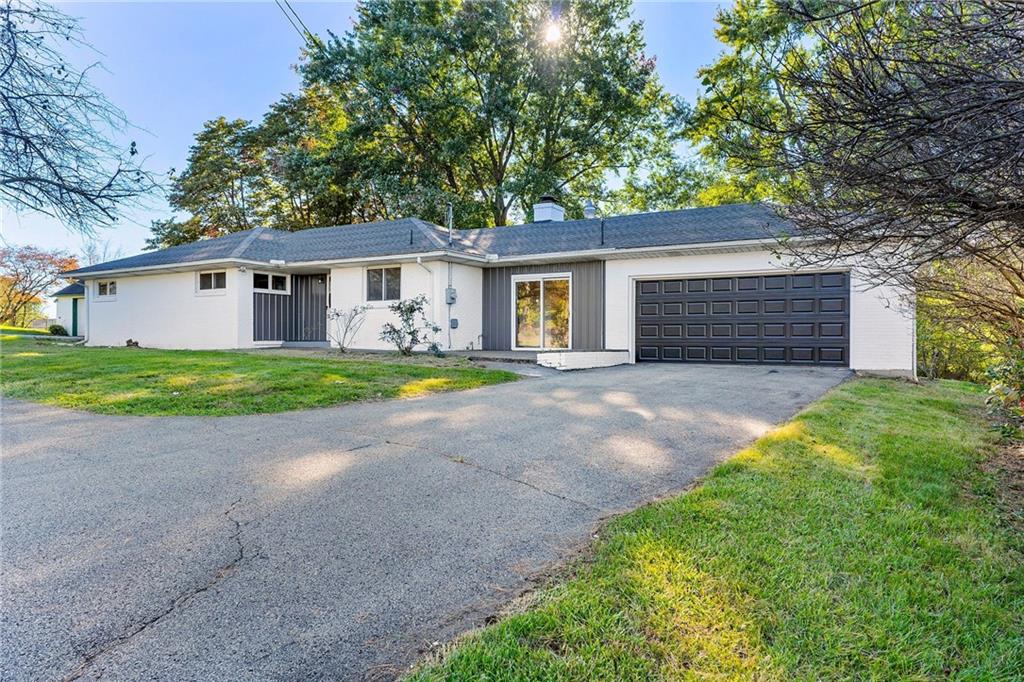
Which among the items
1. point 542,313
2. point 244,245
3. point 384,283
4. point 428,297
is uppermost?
point 244,245

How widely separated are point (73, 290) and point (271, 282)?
2095 cm

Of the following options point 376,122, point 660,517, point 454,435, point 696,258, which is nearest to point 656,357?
point 696,258

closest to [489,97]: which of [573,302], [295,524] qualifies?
[573,302]

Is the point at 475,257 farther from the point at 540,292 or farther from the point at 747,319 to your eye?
the point at 747,319

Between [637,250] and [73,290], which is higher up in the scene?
[73,290]

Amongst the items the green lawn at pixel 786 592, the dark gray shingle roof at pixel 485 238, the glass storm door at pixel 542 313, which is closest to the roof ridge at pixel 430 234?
the dark gray shingle roof at pixel 485 238

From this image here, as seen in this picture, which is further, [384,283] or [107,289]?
[107,289]

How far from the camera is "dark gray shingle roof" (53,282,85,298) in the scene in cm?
2875

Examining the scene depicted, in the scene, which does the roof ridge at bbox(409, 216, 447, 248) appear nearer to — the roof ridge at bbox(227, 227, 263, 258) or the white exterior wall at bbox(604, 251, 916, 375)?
the white exterior wall at bbox(604, 251, 916, 375)

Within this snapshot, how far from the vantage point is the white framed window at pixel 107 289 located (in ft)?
58.8

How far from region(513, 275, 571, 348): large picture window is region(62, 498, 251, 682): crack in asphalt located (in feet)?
38.0

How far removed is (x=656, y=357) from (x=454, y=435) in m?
8.84

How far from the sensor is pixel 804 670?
1952mm

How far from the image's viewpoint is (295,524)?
314 centimetres
